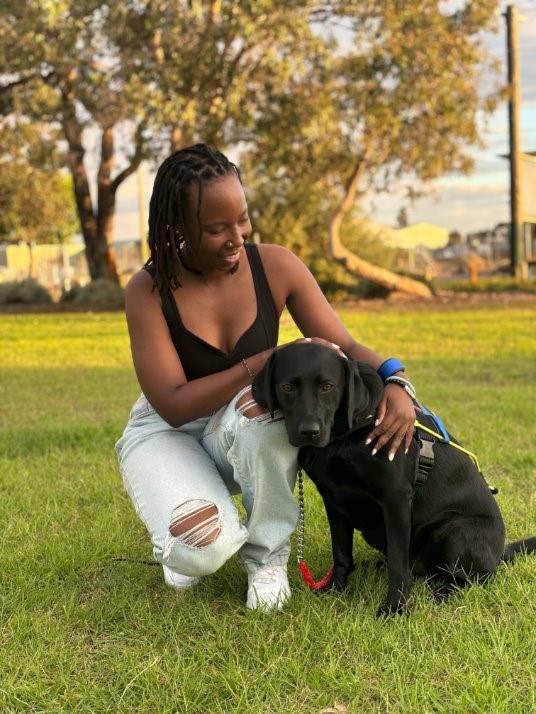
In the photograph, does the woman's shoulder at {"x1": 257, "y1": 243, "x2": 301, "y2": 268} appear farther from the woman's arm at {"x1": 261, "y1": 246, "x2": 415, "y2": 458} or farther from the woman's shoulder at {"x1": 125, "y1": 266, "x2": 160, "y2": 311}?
the woman's shoulder at {"x1": 125, "y1": 266, "x2": 160, "y2": 311}

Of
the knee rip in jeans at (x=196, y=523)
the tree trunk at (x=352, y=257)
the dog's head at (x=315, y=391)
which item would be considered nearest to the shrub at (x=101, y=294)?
the tree trunk at (x=352, y=257)

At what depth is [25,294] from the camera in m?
23.4

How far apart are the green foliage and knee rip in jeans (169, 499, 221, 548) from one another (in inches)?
829

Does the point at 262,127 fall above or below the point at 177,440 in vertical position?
above

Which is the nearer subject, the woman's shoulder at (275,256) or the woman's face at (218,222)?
the woman's face at (218,222)

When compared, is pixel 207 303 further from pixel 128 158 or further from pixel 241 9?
pixel 128 158

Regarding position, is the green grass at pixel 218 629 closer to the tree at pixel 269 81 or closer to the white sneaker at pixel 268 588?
the white sneaker at pixel 268 588

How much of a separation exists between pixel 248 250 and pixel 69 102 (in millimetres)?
15077

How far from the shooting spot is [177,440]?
327 cm

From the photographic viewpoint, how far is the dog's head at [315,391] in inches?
107

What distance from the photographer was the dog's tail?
10.9 ft

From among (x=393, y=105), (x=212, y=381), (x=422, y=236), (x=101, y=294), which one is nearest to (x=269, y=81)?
(x=393, y=105)

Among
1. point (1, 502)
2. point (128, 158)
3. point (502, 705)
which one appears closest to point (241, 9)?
point (128, 158)

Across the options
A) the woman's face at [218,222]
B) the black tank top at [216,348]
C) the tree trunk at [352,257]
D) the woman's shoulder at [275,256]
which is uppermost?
the woman's face at [218,222]
